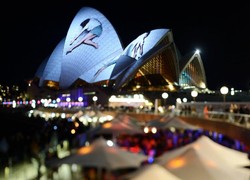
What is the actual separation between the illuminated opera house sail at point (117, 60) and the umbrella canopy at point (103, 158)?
5041cm

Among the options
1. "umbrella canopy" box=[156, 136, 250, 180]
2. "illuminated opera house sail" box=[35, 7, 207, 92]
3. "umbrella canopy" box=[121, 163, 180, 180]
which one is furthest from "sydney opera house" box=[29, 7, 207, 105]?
"umbrella canopy" box=[121, 163, 180, 180]

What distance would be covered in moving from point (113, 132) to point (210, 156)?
8168 millimetres

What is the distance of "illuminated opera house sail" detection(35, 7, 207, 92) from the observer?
6156 centimetres

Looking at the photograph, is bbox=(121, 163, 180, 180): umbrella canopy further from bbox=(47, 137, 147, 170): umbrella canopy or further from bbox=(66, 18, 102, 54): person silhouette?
bbox=(66, 18, 102, 54): person silhouette

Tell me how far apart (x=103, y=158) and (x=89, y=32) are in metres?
62.0

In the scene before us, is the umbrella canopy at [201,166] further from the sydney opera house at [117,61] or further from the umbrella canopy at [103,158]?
the sydney opera house at [117,61]

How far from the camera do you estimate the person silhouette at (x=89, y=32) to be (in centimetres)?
6856

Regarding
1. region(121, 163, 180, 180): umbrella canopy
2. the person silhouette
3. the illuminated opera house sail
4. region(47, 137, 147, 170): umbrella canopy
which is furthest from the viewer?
the person silhouette

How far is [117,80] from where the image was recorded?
64.1 m

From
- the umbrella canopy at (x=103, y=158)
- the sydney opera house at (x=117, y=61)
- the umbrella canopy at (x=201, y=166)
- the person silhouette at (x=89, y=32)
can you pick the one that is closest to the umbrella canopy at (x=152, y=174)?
the umbrella canopy at (x=201, y=166)

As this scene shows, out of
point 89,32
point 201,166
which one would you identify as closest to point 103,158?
point 201,166

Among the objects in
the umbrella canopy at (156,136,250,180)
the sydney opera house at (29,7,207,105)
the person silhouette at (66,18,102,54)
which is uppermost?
the person silhouette at (66,18,102,54)

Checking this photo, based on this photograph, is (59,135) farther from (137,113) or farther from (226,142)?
(137,113)

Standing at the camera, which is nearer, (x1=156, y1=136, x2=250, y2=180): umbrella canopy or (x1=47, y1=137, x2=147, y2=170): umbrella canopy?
(x1=156, y1=136, x2=250, y2=180): umbrella canopy
